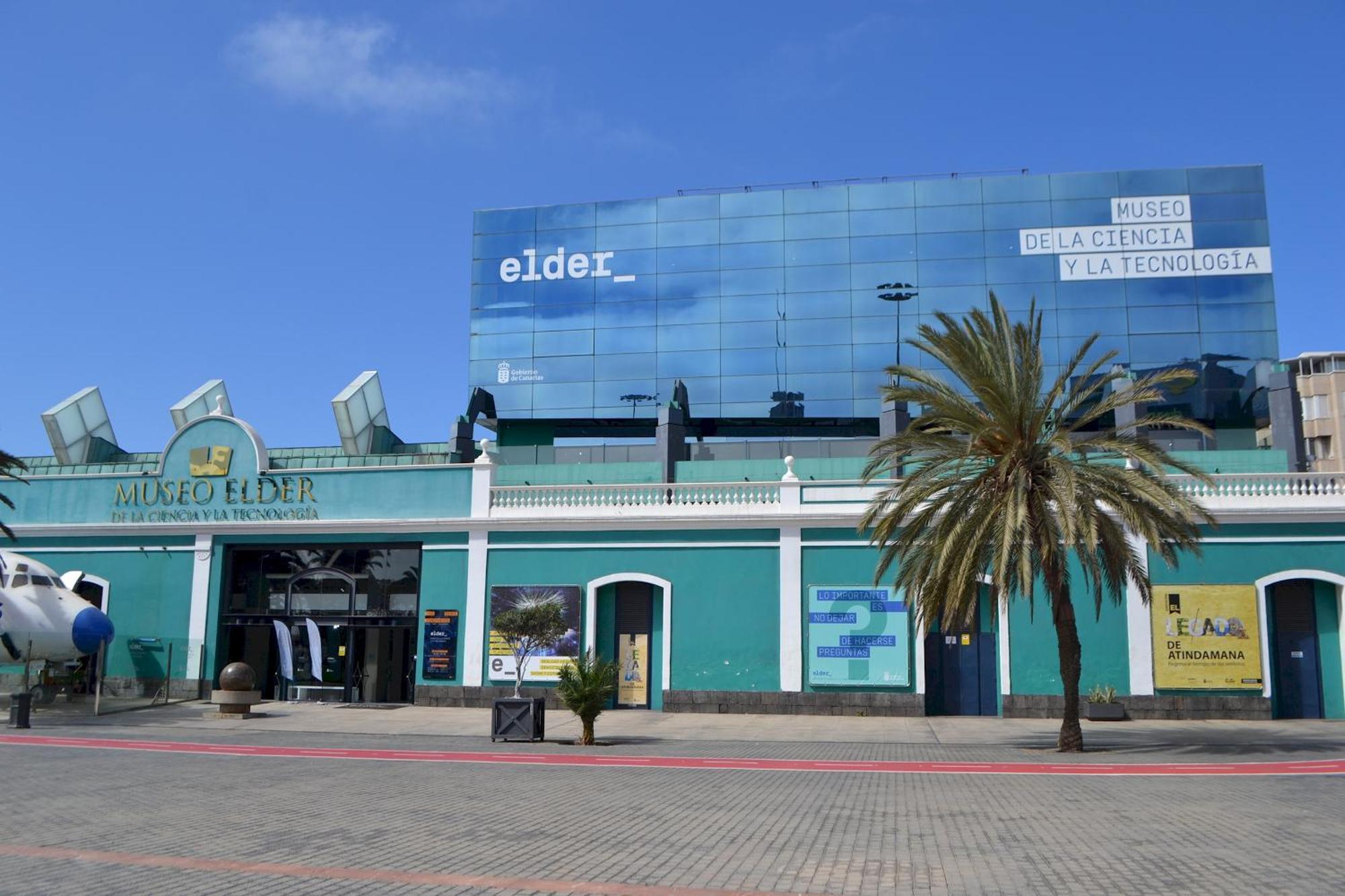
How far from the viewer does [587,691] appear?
22.0 meters

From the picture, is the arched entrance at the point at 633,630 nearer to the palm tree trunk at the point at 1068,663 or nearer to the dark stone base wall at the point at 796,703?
the dark stone base wall at the point at 796,703

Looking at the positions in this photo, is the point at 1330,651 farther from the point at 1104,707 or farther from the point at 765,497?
the point at 765,497

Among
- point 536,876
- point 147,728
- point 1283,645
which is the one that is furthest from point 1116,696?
point 147,728

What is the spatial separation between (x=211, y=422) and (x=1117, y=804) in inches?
1149

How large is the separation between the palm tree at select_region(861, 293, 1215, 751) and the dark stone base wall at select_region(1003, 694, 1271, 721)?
21.0ft

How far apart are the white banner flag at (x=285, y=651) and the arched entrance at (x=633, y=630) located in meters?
9.51

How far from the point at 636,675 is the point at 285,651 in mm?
10953

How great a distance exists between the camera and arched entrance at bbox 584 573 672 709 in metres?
30.0

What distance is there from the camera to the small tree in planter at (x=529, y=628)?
27828 mm

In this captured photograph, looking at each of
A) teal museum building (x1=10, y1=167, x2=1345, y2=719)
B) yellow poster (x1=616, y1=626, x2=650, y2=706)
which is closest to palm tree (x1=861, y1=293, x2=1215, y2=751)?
teal museum building (x1=10, y1=167, x2=1345, y2=719)

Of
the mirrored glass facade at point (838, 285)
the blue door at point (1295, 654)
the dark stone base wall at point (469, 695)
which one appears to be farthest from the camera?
the mirrored glass facade at point (838, 285)

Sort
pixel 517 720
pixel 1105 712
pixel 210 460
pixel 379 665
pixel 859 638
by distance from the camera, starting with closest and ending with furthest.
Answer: pixel 517 720 → pixel 1105 712 → pixel 859 638 → pixel 379 665 → pixel 210 460

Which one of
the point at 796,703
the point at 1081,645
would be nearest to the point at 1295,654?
the point at 1081,645

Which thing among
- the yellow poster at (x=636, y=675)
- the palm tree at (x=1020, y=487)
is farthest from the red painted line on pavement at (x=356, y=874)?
the yellow poster at (x=636, y=675)
